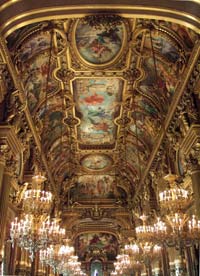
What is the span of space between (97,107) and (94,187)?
10585 millimetres

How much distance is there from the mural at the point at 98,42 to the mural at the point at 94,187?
42.3 feet

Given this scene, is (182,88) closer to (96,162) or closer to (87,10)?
(87,10)

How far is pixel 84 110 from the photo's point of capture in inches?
599

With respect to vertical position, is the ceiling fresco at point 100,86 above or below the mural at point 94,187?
above

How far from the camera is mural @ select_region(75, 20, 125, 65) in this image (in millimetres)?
10312

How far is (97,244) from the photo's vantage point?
108 ft

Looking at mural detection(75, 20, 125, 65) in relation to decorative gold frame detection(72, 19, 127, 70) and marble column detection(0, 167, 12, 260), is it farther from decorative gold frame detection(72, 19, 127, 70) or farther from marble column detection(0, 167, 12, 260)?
marble column detection(0, 167, 12, 260)

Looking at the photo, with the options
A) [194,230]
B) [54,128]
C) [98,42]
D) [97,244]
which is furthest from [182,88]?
[97,244]

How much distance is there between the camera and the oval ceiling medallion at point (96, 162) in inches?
804

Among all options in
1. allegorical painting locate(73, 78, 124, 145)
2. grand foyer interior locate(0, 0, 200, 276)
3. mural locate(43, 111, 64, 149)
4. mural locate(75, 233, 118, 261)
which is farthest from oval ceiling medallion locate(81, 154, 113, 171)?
mural locate(75, 233, 118, 261)

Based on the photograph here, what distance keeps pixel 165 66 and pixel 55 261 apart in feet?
28.3

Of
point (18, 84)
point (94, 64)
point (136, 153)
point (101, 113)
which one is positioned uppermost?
point (94, 64)

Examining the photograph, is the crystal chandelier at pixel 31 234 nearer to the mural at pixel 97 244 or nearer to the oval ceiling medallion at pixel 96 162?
the oval ceiling medallion at pixel 96 162

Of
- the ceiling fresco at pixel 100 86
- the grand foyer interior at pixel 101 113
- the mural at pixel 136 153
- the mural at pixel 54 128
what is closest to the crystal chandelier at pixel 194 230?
the grand foyer interior at pixel 101 113
